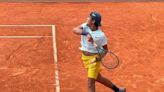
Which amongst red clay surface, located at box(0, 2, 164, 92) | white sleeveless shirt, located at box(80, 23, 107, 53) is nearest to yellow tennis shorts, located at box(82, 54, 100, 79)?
white sleeveless shirt, located at box(80, 23, 107, 53)

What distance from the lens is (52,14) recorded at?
1756 cm

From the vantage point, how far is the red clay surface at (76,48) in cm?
1150

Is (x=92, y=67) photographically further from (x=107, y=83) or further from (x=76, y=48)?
(x=76, y=48)

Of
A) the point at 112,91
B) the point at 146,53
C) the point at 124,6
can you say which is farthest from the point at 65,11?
the point at 112,91

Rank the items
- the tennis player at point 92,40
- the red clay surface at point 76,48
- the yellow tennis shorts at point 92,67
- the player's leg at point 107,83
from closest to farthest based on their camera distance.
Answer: the tennis player at point 92,40 → the yellow tennis shorts at point 92,67 → the player's leg at point 107,83 → the red clay surface at point 76,48

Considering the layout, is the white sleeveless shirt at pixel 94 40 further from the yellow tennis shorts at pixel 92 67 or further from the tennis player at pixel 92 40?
the yellow tennis shorts at pixel 92 67

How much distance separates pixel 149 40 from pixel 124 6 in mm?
4542

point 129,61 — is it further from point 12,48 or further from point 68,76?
point 12,48

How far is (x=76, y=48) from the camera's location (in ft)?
45.8

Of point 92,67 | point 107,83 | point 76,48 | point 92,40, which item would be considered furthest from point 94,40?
point 76,48

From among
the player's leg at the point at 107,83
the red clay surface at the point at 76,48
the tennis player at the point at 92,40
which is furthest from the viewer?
the red clay surface at the point at 76,48

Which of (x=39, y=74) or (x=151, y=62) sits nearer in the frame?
(x=39, y=74)

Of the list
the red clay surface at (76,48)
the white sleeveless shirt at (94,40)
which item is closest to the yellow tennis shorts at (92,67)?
the white sleeveless shirt at (94,40)

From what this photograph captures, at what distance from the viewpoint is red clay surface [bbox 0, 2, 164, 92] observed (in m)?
11.5
